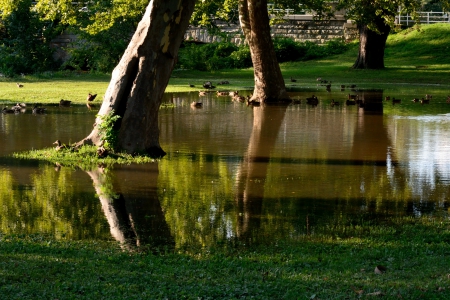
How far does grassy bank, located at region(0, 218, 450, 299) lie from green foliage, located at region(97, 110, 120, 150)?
18.4 ft

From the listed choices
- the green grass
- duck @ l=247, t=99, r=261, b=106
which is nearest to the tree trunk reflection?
the green grass

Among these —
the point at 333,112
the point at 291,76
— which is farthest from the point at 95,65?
the point at 333,112

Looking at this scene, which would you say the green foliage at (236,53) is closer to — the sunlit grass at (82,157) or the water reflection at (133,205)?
the sunlit grass at (82,157)

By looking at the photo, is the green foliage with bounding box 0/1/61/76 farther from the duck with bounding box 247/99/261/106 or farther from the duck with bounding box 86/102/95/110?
the duck with bounding box 247/99/261/106

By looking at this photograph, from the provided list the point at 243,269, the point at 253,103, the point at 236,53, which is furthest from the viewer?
the point at 236,53

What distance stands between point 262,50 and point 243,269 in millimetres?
18692

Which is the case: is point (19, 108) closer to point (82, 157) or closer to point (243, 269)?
point (82, 157)

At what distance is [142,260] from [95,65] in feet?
117

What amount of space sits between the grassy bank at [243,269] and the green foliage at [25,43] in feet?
111

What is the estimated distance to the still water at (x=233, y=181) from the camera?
31.9 ft

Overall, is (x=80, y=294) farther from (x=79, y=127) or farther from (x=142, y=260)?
(x=79, y=127)

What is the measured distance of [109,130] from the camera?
47.2 ft

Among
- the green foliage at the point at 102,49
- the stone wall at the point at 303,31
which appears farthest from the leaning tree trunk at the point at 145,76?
the stone wall at the point at 303,31

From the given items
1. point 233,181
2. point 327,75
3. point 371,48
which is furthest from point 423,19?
point 233,181
